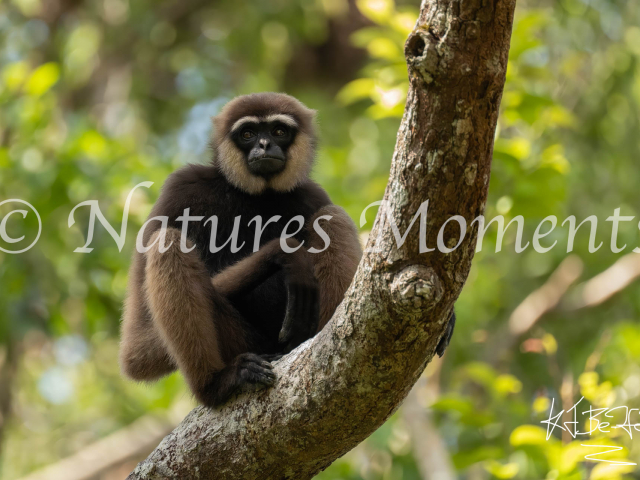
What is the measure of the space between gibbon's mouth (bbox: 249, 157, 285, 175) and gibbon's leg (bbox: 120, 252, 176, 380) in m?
1.33

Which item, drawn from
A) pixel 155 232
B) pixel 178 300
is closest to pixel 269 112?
pixel 155 232

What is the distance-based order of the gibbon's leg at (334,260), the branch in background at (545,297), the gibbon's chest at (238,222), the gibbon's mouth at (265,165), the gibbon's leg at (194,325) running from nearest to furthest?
the gibbon's leg at (194,325) → the gibbon's leg at (334,260) → the gibbon's chest at (238,222) → the gibbon's mouth at (265,165) → the branch in background at (545,297)

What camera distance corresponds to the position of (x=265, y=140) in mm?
6629

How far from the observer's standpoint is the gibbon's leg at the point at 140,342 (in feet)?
19.1

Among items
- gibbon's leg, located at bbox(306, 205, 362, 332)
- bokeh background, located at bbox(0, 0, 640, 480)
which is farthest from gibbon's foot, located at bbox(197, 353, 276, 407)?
bokeh background, located at bbox(0, 0, 640, 480)

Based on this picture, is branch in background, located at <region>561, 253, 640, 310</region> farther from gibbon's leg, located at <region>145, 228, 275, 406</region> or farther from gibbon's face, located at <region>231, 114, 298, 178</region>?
gibbon's leg, located at <region>145, 228, 275, 406</region>

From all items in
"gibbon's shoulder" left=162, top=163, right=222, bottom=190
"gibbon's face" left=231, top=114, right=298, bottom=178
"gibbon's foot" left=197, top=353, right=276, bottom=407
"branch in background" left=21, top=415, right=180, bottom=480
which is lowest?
"branch in background" left=21, top=415, right=180, bottom=480

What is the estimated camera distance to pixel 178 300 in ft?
16.5

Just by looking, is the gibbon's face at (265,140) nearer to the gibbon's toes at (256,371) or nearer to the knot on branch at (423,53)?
the gibbon's toes at (256,371)

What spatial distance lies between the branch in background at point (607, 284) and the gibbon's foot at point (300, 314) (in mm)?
6290

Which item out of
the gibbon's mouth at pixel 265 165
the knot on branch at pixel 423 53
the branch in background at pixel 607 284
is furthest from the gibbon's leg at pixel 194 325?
the branch in background at pixel 607 284

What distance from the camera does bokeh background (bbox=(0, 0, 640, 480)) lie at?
25.4ft

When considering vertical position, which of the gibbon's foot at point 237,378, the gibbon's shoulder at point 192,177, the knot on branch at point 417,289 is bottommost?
the gibbon's foot at point 237,378

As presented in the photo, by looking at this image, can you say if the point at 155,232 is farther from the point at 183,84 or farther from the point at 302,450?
the point at 183,84
